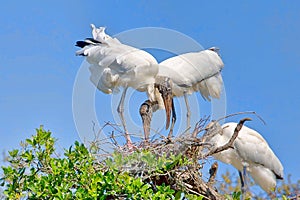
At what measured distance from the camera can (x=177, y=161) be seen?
3.69 m

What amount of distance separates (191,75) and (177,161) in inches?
121

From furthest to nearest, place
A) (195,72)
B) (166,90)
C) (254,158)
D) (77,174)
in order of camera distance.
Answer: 1. (254,158)
2. (195,72)
3. (166,90)
4. (77,174)

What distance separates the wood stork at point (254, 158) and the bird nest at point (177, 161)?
11.6 ft

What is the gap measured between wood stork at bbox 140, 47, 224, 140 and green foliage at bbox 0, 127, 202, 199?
79.8 inches

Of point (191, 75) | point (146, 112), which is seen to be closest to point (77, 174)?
point (146, 112)

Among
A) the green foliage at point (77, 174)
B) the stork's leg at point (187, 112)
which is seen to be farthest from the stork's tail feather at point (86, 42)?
the green foliage at point (77, 174)

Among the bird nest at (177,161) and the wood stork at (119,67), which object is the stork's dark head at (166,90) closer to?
the wood stork at (119,67)

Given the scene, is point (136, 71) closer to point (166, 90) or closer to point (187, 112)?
point (166, 90)

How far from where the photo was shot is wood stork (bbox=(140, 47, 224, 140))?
634cm

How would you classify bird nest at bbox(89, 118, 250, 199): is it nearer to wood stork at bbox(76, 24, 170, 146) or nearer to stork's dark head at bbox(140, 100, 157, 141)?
stork's dark head at bbox(140, 100, 157, 141)

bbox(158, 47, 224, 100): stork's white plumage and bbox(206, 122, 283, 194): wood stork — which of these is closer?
bbox(158, 47, 224, 100): stork's white plumage

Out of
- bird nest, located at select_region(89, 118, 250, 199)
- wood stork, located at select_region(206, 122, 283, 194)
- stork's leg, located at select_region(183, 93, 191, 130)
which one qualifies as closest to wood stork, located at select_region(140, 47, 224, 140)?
stork's leg, located at select_region(183, 93, 191, 130)

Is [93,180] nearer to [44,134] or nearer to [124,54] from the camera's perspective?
[44,134]

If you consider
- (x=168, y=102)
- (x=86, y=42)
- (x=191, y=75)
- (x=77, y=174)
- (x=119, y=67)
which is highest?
(x=86, y=42)
